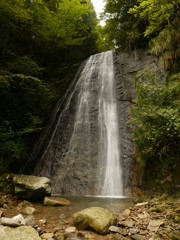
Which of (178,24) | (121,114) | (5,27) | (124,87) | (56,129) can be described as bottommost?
(56,129)

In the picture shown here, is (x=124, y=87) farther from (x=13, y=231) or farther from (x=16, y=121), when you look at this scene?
(x=13, y=231)

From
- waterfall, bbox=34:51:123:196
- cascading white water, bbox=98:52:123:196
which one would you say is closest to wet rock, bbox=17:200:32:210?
waterfall, bbox=34:51:123:196

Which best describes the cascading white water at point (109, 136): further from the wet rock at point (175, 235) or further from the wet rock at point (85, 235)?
the wet rock at point (175, 235)

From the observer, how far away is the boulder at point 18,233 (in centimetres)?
273

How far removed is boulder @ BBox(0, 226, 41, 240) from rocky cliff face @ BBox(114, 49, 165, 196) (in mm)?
4427

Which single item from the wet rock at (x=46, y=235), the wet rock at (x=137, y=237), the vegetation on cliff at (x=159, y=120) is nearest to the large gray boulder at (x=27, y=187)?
the wet rock at (x=46, y=235)

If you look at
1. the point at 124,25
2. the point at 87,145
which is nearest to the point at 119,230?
the point at 87,145

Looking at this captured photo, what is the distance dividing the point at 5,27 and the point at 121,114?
7.70 m

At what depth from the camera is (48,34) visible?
1385 cm

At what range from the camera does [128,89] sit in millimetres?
11000

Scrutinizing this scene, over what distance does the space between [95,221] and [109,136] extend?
5.90 metres

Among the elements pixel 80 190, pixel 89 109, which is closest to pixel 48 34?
pixel 89 109

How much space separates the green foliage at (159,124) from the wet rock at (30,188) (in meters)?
3.51

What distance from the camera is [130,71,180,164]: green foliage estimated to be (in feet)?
17.3
